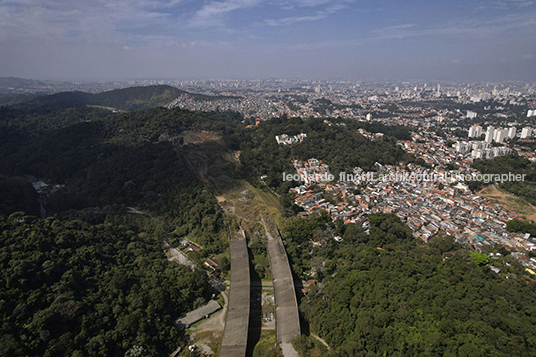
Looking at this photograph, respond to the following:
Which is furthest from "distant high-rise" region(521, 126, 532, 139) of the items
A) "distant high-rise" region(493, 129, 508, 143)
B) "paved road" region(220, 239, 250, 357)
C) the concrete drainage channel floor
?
"paved road" region(220, 239, 250, 357)

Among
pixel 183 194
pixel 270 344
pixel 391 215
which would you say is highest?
pixel 183 194

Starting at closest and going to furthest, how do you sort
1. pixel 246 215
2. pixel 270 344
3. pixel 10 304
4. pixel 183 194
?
1. pixel 10 304
2. pixel 270 344
3. pixel 246 215
4. pixel 183 194

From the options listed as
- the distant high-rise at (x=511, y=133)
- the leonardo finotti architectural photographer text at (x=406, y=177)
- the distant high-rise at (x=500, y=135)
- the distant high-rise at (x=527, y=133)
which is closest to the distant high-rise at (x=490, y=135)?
the distant high-rise at (x=500, y=135)

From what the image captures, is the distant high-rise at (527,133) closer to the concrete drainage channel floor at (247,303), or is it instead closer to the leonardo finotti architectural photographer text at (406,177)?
the leonardo finotti architectural photographer text at (406,177)

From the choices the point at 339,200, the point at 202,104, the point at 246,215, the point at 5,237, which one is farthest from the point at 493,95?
the point at 5,237

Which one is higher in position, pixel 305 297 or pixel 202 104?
pixel 202 104

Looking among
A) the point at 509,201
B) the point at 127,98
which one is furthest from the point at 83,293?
the point at 127,98

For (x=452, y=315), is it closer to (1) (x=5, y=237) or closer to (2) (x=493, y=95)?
(1) (x=5, y=237)
